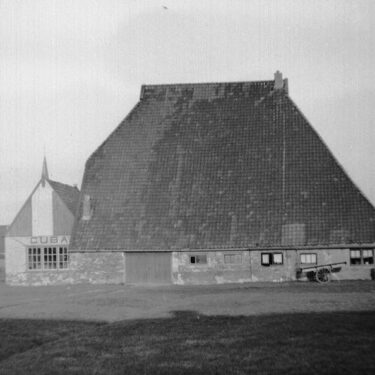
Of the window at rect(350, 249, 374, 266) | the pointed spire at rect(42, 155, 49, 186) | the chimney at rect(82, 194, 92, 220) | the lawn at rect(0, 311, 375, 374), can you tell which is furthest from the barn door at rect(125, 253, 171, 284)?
the lawn at rect(0, 311, 375, 374)

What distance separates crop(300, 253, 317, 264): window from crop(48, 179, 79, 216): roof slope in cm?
1566

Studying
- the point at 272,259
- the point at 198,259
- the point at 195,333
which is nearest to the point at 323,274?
the point at 272,259

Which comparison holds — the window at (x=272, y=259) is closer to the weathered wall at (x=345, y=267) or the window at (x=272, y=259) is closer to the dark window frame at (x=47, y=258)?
the weathered wall at (x=345, y=267)

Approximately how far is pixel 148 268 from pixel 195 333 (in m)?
19.0

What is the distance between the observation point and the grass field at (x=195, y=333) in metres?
11.5

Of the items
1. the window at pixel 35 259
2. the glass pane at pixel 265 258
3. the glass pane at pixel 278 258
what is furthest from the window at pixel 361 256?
the window at pixel 35 259

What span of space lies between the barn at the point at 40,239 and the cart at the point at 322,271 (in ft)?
50.9

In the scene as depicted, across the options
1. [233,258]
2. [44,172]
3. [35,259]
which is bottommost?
[233,258]

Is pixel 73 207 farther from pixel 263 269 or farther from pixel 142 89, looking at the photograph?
pixel 263 269

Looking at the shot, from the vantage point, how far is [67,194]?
4053 cm

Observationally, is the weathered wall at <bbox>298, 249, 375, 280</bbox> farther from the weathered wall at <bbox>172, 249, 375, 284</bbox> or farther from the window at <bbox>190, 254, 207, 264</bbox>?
the window at <bbox>190, 254, 207, 264</bbox>

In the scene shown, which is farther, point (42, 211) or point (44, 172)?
point (44, 172)

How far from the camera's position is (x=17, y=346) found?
578 inches

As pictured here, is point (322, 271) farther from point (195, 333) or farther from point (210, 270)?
point (195, 333)
